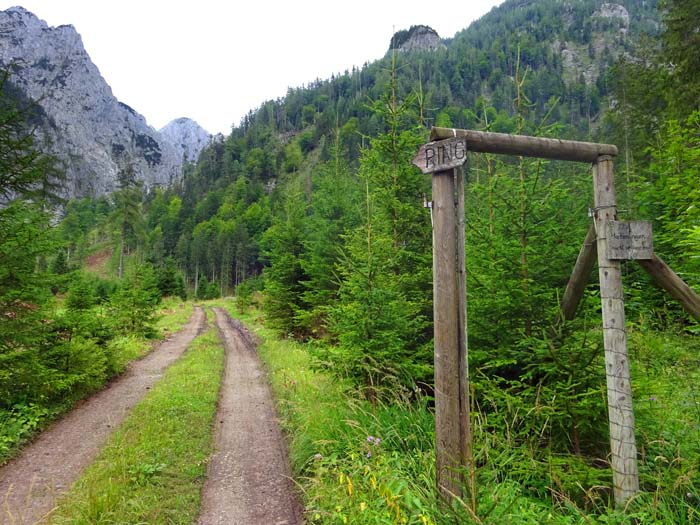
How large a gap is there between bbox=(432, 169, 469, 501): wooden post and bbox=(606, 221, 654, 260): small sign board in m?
1.60

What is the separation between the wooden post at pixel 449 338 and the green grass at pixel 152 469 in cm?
331

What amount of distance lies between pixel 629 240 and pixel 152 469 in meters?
6.90

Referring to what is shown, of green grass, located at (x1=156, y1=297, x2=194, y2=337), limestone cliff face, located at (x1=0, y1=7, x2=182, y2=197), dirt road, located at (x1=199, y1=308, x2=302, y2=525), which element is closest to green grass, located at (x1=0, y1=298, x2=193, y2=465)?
dirt road, located at (x1=199, y1=308, x2=302, y2=525)

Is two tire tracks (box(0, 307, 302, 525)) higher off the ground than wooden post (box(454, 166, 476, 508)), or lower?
lower

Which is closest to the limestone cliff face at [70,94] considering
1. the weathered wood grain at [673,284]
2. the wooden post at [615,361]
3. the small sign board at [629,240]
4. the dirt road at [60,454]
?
the dirt road at [60,454]

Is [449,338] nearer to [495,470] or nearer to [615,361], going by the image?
[495,470]

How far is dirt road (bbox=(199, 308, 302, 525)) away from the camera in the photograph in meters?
4.67

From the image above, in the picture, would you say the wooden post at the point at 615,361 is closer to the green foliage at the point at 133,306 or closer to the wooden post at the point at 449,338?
the wooden post at the point at 449,338

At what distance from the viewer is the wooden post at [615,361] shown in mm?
3617

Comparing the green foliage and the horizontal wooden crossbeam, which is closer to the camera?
the horizontal wooden crossbeam

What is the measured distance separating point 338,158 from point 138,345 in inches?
567

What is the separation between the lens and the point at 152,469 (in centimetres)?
543

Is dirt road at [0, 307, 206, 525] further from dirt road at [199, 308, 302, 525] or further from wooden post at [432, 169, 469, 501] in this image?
wooden post at [432, 169, 469, 501]

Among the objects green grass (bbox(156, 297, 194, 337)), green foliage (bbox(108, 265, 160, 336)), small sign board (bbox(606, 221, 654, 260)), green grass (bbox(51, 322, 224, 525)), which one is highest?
small sign board (bbox(606, 221, 654, 260))
